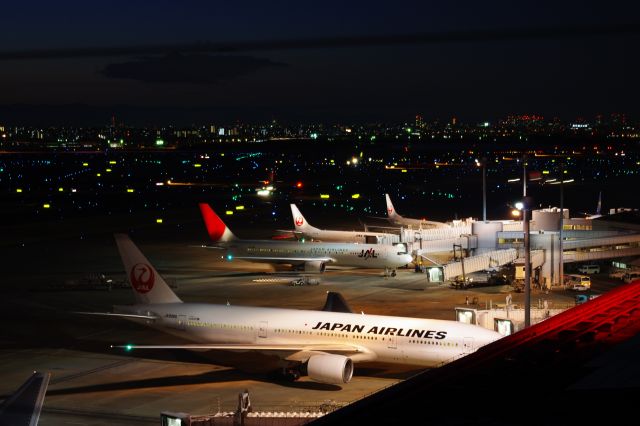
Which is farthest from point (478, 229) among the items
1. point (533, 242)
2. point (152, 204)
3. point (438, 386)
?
point (152, 204)

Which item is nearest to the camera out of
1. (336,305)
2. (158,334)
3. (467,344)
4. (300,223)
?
(467,344)

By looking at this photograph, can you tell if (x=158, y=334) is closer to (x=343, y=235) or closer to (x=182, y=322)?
(x=182, y=322)

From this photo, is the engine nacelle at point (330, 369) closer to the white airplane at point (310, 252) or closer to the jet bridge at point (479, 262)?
the jet bridge at point (479, 262)

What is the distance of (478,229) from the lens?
283 feet

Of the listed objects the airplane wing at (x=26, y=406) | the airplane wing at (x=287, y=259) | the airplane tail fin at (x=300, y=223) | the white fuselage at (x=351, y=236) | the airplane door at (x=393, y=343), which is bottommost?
the airplane door at (x=393, y=343)

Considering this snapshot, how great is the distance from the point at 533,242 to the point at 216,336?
1625 inches

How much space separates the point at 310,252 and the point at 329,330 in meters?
42.8

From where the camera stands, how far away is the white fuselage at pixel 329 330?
41812mm

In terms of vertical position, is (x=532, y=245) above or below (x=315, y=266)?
above

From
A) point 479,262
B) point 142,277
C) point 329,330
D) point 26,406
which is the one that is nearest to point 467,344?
point 329,330

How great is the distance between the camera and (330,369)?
41.3 metres

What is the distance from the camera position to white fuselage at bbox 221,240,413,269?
83.6 metres

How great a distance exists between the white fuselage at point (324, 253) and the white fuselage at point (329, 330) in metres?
37.8

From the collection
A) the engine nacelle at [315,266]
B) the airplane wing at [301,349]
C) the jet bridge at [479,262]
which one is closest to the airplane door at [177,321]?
the airplane wing at [301,349]
